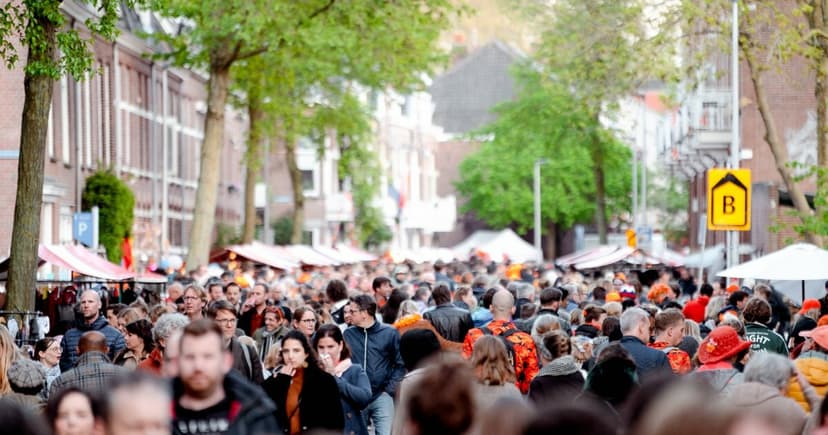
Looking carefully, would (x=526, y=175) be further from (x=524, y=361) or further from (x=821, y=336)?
(x=821, y=336)

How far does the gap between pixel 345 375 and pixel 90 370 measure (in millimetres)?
1799

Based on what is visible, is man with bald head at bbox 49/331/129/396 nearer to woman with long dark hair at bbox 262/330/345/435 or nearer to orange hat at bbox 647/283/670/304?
woman with long dark hair at bbox 262/330/345/435

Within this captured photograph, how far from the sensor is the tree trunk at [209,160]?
39.3m

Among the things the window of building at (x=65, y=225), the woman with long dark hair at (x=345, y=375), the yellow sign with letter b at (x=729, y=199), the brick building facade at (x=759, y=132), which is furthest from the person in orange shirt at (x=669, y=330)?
the brick building facade at (x=759, y=132)

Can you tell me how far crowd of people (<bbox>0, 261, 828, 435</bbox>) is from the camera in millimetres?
6102

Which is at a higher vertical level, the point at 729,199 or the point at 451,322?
the point at 729,199

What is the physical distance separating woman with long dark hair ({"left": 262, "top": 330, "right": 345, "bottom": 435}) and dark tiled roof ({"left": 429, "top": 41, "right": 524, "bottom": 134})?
99455mm

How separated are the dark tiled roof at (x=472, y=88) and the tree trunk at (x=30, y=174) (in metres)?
89.0

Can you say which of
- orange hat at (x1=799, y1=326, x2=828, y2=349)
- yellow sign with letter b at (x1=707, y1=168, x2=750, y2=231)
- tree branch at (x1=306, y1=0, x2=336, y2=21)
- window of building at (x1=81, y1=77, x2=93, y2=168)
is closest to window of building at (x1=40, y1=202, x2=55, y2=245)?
window of building at (x1=81, y1=77, x2=93, y2=168)

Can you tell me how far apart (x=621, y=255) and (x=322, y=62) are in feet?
25.7

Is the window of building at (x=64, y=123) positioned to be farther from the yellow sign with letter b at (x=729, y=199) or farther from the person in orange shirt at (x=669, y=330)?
the person in orange shirt at (x=669, y=330)

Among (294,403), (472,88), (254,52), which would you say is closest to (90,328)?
(294,403)

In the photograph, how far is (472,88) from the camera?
11144cm

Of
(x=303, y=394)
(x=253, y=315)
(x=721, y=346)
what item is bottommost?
(x=253, y=315)
